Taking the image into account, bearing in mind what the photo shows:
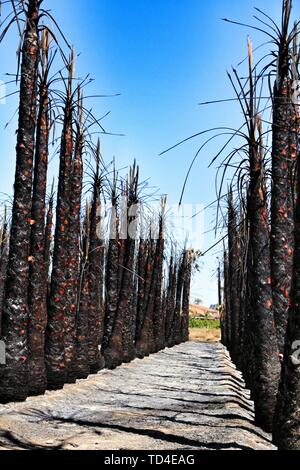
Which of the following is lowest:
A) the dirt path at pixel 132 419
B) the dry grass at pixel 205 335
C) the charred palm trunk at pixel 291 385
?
the dry grass at pixel 205 335

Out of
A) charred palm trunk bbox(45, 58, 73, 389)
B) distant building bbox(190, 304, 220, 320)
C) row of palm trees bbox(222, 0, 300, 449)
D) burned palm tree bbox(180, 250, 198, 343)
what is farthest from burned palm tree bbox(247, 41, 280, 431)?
distant building bbox(190, 304, 220, 320)

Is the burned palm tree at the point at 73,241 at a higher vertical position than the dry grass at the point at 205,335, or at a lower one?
higher

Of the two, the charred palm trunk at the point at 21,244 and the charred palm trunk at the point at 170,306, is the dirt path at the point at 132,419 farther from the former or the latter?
the charred palm trunk at the point at 170,306

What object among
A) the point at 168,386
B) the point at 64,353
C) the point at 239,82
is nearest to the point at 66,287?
the point at 64,353

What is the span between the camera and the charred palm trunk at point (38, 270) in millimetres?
11602

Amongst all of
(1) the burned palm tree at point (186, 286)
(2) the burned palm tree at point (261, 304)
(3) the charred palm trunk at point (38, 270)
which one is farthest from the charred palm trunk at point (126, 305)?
(1) the burned palm tree at point (186, 286)

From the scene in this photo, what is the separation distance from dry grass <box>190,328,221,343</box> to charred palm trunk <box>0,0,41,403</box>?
5202cm

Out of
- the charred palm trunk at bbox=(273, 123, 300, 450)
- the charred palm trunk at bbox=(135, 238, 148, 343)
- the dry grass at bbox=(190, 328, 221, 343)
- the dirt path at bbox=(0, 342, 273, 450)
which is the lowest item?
the dry grass at bbox=(190, 328, 221, 343)

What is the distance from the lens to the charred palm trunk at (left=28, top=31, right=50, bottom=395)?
11602 mm

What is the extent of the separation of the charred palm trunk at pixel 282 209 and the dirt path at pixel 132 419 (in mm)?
1929

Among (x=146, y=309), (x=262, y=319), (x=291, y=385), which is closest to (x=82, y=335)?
(x=262, y=319)

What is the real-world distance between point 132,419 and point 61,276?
4.86m

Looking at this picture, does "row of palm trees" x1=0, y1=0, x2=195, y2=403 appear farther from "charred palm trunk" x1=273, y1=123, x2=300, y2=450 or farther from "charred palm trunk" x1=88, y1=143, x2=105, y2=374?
"charred palm trunk" x1=273, y1=123, x2=300, y2=450

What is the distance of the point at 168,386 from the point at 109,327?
17.1 ft
